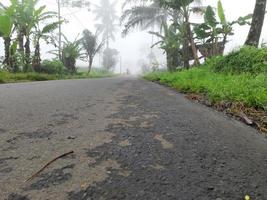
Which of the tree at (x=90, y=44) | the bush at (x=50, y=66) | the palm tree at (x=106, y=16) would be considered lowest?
the bush at (x=50, y=66)

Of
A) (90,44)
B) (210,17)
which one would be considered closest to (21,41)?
(90,44)

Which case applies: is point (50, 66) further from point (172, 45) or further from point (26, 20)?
point (172, 45)

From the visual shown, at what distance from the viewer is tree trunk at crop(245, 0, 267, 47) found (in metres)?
6.96

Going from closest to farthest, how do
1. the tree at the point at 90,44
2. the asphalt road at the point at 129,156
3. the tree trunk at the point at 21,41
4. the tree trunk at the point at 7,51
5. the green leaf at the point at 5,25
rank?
the asphalt road at the point at 129,156 < the green leaf at the point at 5,25 < the tree trunk at the point at 7,51 < the tree trunk at the point at 21,41 < the tree at the point at 90,44

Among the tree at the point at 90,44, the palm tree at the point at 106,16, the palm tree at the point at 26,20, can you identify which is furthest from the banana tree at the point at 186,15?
the palm tree at the point at 106,16

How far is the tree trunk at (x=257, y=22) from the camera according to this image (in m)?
6.96

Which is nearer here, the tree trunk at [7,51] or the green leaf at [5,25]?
the green leaf at [5,25]

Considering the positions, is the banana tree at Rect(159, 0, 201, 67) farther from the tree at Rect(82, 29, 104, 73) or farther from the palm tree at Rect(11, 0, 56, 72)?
the tree at Rect(82, 29, 104, 73)

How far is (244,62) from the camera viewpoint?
5996 millimetres

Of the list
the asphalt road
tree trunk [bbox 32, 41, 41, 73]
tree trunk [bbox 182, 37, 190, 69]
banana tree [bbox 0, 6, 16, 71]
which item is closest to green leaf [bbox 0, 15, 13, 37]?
banana tree [bbox 0, 6, 16, 71]

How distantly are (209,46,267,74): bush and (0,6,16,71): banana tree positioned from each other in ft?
25.2

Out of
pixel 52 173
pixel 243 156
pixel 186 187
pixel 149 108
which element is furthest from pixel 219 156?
pixel 149 108

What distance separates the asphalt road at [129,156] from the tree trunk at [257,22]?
4.95 m

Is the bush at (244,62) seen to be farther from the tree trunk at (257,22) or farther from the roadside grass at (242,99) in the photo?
the tree trunk at (257,22)
